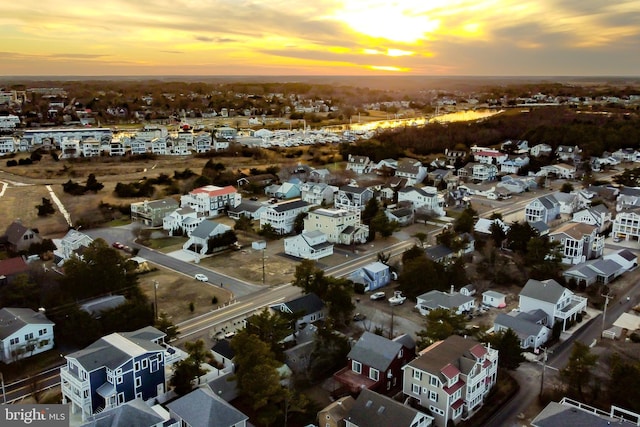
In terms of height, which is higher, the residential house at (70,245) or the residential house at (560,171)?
the residential house at (560,171)

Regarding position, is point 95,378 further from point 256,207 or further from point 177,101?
point 177,101

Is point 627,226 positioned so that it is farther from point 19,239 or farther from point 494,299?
point 19,239

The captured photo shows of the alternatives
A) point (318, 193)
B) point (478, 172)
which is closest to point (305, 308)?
point (318, 193)

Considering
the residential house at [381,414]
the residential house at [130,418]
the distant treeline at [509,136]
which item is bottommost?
the residential house at [381,414]

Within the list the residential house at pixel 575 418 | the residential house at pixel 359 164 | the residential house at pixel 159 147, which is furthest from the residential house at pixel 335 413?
the residential house at pixel 159 147

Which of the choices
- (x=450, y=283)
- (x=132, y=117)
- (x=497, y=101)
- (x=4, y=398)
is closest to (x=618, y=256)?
(x=450, y=283)

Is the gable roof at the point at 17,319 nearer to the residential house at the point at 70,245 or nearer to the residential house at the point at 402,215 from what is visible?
the residential house at the point at 70,245

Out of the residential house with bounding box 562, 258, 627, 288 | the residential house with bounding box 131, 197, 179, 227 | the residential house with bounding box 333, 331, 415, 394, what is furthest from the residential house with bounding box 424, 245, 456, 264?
the residential house with bounding box 131, 197, 179, 227
